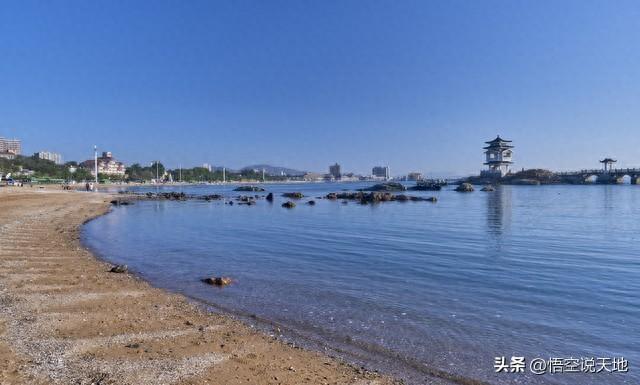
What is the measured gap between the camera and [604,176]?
552ft

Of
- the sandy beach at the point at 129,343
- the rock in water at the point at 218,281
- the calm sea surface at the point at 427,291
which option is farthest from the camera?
the rock in water at the point at 218,281

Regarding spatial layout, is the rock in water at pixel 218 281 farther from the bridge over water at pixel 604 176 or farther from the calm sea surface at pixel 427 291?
the bridge over water at pixel 604 176

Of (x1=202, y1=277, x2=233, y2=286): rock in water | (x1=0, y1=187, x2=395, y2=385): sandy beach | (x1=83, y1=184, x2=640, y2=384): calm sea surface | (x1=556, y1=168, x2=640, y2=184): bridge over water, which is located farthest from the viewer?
(x1=556, y1=168, x2=640, y2=184): bridge over water

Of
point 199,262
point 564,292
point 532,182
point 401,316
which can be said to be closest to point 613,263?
point 564,292

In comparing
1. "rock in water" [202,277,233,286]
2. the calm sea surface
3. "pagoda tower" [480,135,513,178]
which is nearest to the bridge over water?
"pagoda tower" [480,135,513,178]

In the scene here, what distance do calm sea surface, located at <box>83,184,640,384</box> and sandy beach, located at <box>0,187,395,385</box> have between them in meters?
0.93

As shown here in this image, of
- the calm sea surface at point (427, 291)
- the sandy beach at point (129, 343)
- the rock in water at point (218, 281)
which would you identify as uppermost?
the sandy beach at point (129, 343)

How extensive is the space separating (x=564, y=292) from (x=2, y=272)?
55.0ft

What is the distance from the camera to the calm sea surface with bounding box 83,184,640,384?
785cm

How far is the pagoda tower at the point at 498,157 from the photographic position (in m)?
178

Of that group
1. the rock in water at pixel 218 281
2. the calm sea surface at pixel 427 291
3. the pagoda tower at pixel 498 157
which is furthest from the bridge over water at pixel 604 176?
the rock in water at pixel 218 281

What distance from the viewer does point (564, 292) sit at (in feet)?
38.9

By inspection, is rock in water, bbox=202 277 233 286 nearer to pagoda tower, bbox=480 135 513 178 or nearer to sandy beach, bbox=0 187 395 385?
sandy beach, bbox=0 187 395 385

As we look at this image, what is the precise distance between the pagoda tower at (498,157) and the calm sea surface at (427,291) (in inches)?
6521
